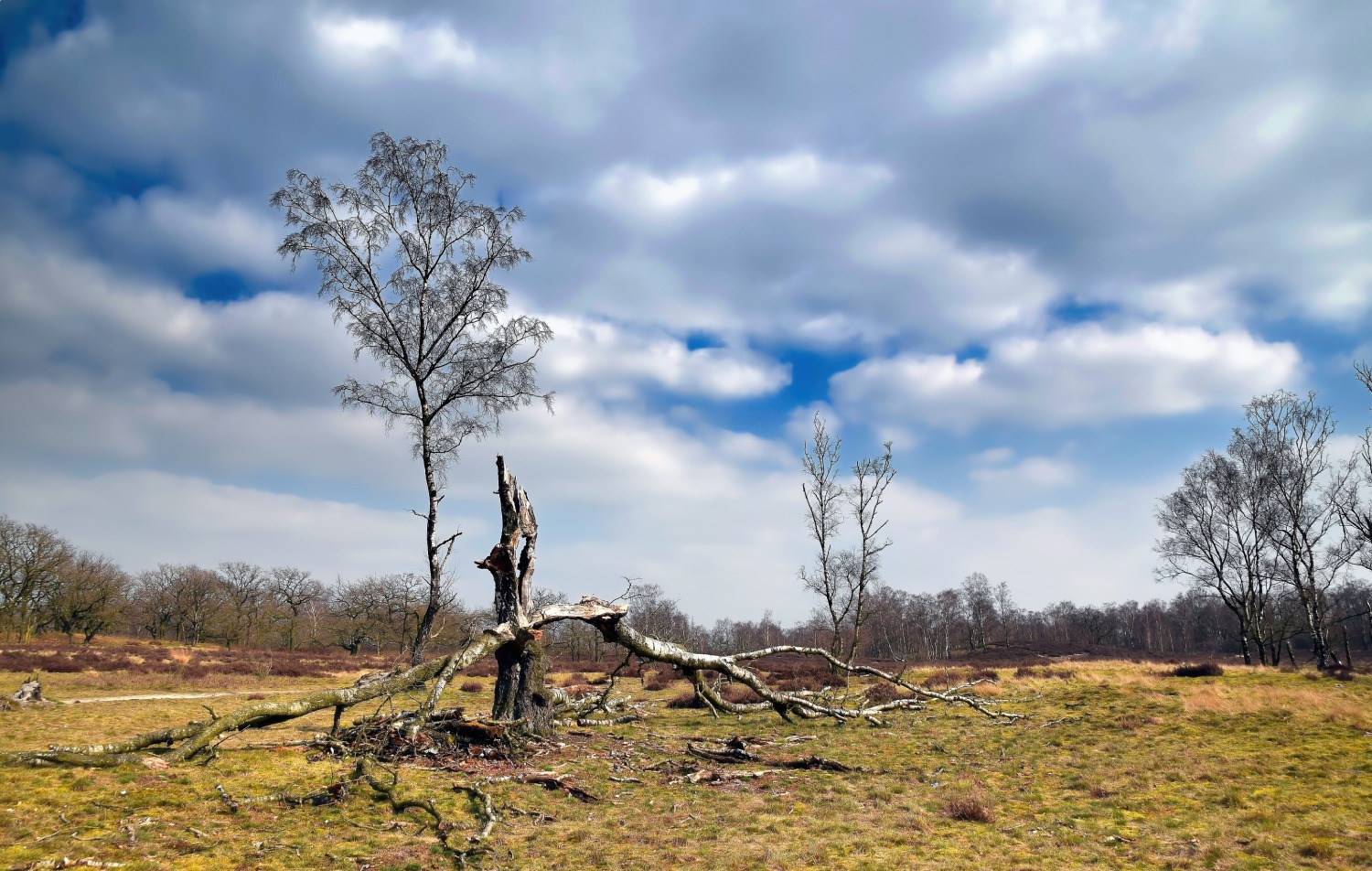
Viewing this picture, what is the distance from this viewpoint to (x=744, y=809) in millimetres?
7918

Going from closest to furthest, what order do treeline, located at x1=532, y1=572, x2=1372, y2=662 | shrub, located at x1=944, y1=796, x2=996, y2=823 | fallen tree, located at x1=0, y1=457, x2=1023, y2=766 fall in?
shrub, located at x1=944, y1=796, x2=996, y2=823 < fallen tree, located at x1=0, y1=457, x2=1023, y2=766 < treeline, located at x1=532, y1=572, x2=1372, y2=662

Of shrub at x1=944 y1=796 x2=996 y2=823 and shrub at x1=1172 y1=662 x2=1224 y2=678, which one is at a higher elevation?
shrub at x1=944 y1=796 x2=996 y2=823

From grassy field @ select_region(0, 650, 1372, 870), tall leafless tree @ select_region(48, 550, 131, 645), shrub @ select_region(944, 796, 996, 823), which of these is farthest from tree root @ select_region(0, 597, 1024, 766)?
tall leafless tree @ select_region(48, 550, 131, 645)

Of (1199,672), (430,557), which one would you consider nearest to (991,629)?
(1199,672)

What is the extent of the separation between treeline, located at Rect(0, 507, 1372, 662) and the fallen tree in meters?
1.84

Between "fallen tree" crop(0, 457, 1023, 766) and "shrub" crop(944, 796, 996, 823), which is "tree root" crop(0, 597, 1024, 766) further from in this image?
"shrub" crop(944, 796, 996, 823)

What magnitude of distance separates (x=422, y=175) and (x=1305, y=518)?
43.3m

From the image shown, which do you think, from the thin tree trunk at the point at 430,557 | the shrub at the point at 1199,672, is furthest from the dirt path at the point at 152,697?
the shrub at the point at 1199,672

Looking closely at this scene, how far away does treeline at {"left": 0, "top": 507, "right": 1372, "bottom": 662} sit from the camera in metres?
45.7

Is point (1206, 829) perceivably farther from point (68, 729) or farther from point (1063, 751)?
point (68, 729)

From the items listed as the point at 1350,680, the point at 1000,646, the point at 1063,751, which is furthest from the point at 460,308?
the point at 1000,646

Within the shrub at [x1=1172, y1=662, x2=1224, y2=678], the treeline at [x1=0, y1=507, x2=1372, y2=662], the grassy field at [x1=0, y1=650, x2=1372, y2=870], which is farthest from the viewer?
the treeline at [x1=0, y1=507, x2=1372, y2=662]

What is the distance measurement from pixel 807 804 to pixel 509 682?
612 centimetres

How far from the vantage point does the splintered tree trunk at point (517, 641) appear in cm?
1149
